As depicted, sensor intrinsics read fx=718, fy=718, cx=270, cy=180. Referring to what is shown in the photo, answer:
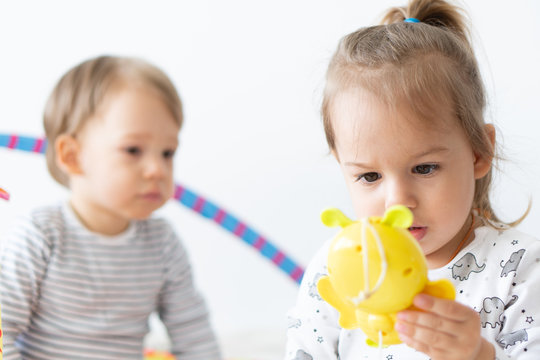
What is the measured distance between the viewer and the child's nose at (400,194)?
0.81 m

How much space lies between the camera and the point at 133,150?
1353 millimetres

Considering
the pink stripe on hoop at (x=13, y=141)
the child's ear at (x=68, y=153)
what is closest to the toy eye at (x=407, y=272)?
the child's ear at (x=68, y=153)

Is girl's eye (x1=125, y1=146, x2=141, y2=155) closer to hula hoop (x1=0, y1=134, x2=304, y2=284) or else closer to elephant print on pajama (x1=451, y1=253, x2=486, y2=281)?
hula hoop (x1=0, y1=134, x2=304, y2=284)

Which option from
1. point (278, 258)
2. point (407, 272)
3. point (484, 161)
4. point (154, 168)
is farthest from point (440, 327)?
point (278, 258)

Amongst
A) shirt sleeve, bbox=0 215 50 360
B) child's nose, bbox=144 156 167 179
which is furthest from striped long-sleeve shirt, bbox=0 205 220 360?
child's nose, bbox=144 156 167 179

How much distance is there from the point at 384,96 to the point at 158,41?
1302 millimetres

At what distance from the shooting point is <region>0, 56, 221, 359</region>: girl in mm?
1300

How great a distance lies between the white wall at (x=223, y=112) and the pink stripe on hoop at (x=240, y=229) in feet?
0.80

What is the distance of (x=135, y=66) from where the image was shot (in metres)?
1.40

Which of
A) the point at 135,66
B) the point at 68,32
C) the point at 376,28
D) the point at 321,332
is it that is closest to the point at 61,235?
the point at 135,66

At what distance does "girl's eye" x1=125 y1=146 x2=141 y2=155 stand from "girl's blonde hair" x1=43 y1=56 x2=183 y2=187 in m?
0.10

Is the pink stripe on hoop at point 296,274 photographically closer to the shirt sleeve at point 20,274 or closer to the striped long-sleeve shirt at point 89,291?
the striped long-sleeve shirt at point 89,291

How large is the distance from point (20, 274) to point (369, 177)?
730mm

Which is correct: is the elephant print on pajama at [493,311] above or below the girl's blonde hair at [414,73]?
below
